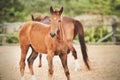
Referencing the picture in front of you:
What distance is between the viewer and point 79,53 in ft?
11.7

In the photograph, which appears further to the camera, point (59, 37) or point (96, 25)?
point (96, 25)

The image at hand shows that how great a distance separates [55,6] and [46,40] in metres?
0.24

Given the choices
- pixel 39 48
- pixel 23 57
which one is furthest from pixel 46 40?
pixel 23 57

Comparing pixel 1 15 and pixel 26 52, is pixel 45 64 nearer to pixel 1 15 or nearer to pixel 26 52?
pixel 26 52

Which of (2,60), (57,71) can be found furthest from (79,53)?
(2,60)

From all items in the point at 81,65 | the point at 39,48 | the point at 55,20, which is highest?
the point at 55,20

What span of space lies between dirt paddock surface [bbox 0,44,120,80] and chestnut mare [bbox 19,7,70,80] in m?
0.05

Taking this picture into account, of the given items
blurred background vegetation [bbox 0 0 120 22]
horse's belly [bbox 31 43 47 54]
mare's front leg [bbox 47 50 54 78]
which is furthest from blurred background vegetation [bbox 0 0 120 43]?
mare's front leg [bbox 47 50 54 78]

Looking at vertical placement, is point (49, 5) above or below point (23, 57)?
above

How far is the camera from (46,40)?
11.0ft

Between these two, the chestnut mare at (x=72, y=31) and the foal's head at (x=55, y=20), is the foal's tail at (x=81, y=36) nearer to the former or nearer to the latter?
the chestnut mare at (x=72, y=31)

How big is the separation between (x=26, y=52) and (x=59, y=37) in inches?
9.8

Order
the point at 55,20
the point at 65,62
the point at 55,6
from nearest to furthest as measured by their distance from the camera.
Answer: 1. the point at 55,20
2. the point at 65,62
3. the point at 55,6

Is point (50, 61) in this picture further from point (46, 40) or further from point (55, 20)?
point (55, 20)
